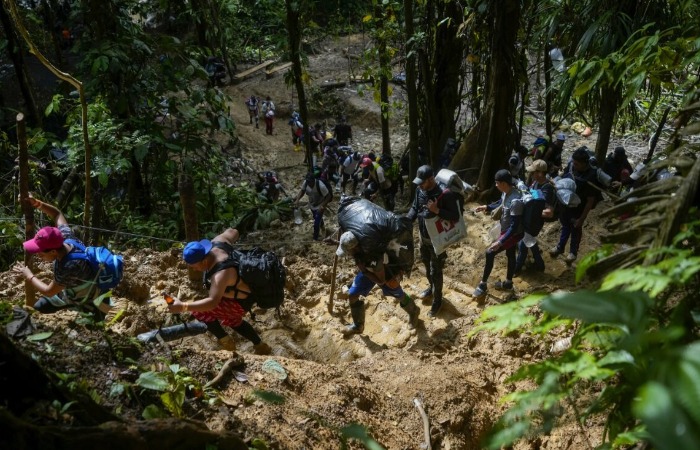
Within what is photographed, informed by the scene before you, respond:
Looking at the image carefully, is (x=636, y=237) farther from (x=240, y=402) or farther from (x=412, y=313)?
(x=412, y=313)

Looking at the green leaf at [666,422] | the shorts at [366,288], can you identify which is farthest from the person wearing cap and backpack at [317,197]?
the green leaf at [666,422]

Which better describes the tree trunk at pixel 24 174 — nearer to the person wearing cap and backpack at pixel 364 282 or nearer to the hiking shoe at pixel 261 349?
the hiking shoe at pixel 261 349

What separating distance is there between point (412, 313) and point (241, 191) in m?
7.18

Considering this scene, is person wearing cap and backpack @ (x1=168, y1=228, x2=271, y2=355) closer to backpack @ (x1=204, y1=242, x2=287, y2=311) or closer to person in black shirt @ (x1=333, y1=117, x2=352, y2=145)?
backpack @ (x1=204, y1=242, x2=287, y2=311)

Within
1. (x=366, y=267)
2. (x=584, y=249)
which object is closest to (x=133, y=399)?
(x=366, y=267)

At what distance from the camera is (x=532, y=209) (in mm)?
5582

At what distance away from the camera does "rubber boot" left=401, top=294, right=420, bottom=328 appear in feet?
19.0

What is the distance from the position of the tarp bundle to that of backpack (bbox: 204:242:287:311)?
90cm

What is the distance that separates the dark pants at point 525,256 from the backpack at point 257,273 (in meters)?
3.11

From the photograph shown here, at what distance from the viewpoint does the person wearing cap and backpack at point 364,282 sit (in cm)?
518

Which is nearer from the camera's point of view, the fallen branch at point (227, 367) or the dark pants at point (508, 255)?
the fallen branch at point (227, 367)

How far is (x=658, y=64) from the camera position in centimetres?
325

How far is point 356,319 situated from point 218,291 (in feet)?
6.60

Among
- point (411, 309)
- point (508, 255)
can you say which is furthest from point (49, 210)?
point (508, 255)
